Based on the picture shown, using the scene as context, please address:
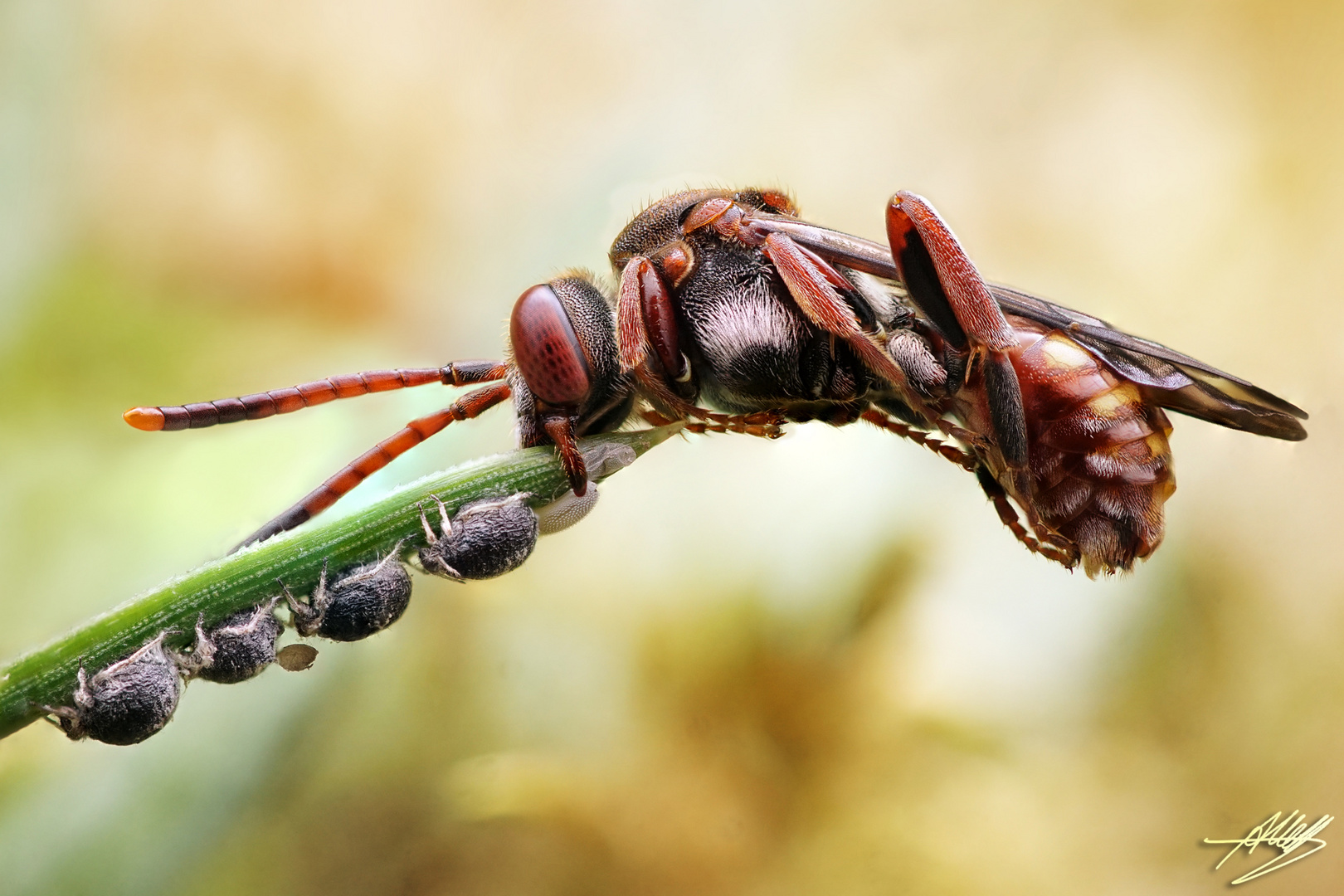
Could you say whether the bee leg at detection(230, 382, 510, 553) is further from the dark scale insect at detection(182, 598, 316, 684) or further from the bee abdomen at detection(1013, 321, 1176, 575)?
the bee abdomen at detection(1013, 321, 1176, 575)

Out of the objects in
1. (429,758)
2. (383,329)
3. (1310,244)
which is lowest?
(429,758)

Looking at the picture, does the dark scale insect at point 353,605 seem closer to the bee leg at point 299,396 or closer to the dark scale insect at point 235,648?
the dark scale insect at point 235,648

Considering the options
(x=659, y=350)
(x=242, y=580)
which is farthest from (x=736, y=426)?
(x=242, y=580)

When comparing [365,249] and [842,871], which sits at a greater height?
[365,249]

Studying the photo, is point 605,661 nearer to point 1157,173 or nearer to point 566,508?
point 566,508

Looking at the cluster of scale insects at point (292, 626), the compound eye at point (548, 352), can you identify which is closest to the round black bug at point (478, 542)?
the cluster of scale insects at point (292, 626)

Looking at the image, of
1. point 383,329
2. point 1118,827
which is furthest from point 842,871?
point 383,329
